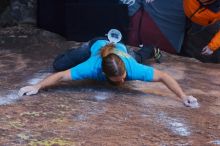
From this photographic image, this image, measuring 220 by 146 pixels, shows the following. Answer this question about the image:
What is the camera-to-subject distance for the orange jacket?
19.0 ft

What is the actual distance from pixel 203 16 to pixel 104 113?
275 cm

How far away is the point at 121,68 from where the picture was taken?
3.94m

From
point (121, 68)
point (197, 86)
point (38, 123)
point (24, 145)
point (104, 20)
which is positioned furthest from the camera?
point (104, 20)

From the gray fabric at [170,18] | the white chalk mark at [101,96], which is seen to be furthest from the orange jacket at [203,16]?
the white chalk mark at [101,96]

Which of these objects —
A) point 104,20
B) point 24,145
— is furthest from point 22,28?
point 24,145

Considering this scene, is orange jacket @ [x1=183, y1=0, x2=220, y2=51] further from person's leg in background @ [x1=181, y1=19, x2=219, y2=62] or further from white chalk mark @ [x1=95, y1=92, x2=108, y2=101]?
white chalk mark @ [x1=95, y1=92, x2=108, y2=101]

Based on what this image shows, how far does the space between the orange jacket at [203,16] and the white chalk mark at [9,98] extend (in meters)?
2.62

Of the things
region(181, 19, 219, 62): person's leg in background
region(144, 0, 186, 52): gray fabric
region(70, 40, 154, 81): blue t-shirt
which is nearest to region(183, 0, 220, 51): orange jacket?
region(181, 19, 219, 62): person's leg in background

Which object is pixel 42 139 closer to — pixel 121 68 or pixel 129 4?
pixel 121 68

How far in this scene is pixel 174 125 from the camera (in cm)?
368

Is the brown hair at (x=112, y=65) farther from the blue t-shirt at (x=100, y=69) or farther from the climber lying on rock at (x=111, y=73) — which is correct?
the blue t-shirt at (x=100, y=69)

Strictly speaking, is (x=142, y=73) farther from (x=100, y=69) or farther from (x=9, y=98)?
(x=9, y=98)

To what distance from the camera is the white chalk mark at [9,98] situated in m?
4.02

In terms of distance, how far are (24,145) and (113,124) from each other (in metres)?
0.76
